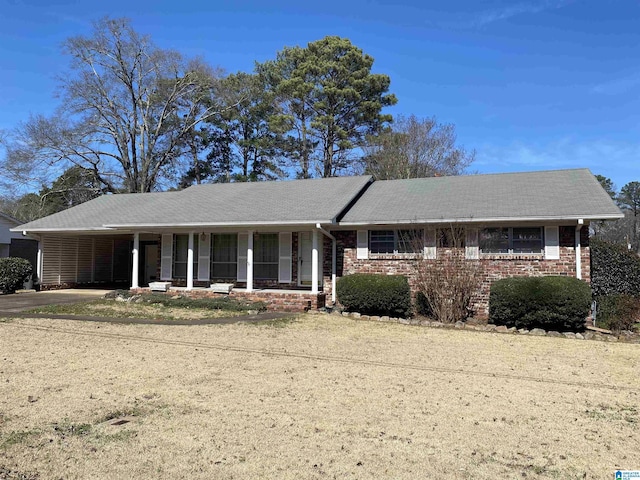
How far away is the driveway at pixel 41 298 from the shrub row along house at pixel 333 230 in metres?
1.77

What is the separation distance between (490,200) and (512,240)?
160cm

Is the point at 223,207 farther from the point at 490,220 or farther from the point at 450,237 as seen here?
the point at 490,220

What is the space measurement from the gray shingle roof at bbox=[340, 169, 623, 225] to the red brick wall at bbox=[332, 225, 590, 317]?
794 mm

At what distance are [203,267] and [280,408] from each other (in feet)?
42.5

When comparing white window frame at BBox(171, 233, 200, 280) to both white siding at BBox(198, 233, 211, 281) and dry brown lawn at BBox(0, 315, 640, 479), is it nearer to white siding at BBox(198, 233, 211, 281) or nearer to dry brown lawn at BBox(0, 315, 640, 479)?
white siding at BBox(198, 233, 211, 281)

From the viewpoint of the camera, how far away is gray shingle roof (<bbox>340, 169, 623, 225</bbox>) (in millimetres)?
12781

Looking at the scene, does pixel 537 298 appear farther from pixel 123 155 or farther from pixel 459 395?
pixel 123 155

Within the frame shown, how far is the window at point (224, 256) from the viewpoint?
56.4ft

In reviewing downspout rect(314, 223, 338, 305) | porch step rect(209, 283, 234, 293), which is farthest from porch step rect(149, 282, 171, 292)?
downspout rect(314, 223, 338, 305)

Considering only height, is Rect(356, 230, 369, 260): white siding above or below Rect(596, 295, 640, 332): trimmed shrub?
above

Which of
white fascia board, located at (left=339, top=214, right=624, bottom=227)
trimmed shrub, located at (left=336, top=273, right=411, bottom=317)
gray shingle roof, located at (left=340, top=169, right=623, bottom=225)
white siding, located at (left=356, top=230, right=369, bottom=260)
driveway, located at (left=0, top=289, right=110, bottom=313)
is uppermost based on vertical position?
gray shingle roof, located at (left=340, top=169, right=623, bottom=225)

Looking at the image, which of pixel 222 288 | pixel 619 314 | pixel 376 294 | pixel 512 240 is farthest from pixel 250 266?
pixel 619 314

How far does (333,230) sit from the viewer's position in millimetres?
15453

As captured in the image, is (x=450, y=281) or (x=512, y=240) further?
(x=512, y=240)
